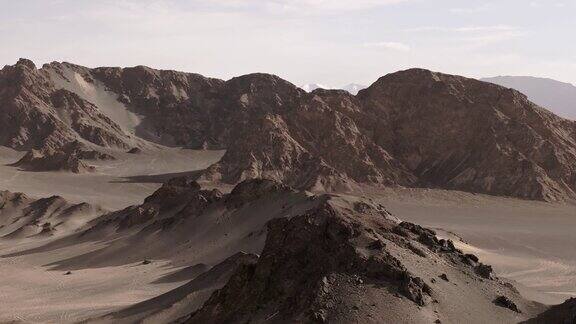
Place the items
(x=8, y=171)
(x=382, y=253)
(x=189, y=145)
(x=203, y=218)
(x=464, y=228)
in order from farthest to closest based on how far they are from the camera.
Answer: (x=189, y=145), (x=8, y=171), (x=464, y=228), (x=203, y=218), (x=382, y=253)

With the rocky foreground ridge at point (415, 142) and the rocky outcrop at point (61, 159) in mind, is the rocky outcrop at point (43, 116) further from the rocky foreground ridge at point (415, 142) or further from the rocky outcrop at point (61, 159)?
the rocky foreground ridge at point (415, 142)

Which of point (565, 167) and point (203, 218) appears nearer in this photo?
point (203, 218)

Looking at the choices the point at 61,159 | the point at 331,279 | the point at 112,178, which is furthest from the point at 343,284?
the point at 61,159

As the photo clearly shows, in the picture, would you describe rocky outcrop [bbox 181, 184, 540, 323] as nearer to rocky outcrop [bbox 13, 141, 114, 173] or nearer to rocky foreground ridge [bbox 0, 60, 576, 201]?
rocky foreground ridge [bbox 0, 60, 576, 201]

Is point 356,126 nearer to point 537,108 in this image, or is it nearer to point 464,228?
point 537,108

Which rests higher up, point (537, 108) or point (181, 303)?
point (537, 108)

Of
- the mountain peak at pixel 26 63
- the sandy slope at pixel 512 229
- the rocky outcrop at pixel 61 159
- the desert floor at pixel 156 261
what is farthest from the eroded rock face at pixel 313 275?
the mountain peak at pixel 26 63

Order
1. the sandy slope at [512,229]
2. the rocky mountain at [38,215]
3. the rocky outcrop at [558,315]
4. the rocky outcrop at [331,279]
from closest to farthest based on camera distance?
1. the rocky outcrop at [331,279]
2. the rocky outcrop at [558,315]
3. the sandy slope at [512,229]
4. the rocky mountain at [38,215]

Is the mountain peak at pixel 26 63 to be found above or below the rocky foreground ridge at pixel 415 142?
above

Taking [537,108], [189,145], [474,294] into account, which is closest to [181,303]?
[474,294]

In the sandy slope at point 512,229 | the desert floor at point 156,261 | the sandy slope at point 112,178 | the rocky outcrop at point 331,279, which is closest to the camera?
the rocky outcrop at point 331,279

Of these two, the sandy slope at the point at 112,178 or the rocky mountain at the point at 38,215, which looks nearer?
the rocky mountain at the point at 38,215
